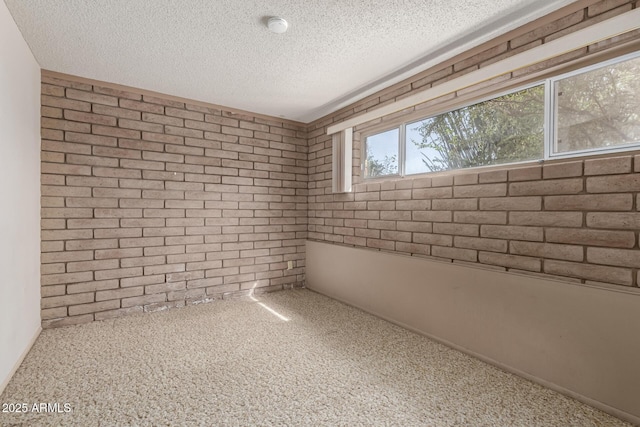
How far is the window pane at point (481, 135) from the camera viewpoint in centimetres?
202

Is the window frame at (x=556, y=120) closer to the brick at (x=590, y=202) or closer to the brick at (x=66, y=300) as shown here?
the brick at (x=590, y=202)

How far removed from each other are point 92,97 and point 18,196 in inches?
50.2

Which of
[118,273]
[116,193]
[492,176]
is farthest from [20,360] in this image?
[492,176]

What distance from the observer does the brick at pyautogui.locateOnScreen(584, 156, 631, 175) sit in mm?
1574

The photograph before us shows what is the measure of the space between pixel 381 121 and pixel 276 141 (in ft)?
4.87

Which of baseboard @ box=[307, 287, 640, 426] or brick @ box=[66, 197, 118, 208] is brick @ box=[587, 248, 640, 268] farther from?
brick @ box=[66, 197, 118, 208]

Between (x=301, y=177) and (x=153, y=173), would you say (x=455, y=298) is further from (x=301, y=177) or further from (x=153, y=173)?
(x=153, y=173)

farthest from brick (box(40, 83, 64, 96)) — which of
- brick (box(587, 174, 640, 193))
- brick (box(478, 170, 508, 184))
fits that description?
brick (box(587, 174, 640, 193))

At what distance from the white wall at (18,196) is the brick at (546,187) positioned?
10.7 ft

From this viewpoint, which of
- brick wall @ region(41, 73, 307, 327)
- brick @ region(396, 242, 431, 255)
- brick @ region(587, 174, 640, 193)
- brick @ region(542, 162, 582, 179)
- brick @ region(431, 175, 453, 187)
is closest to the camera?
brick @ region(587, 174, 640, 193)

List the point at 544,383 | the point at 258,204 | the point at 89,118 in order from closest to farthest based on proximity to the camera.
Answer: the point at 544,383 → the point at 89,118 → the point at 258,204

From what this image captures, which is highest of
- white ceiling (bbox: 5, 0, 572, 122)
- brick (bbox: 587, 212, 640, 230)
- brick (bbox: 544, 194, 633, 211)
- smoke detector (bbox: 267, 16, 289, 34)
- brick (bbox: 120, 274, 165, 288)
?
white ceiling (bbox: 5, 0, 572, 122)

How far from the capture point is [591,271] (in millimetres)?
1692

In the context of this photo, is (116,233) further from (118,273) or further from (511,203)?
(511,203)
